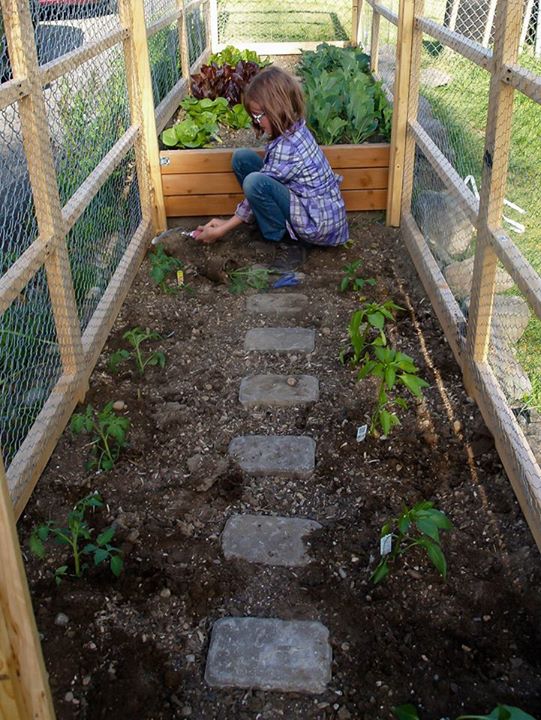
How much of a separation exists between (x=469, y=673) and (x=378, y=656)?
0.76 ft

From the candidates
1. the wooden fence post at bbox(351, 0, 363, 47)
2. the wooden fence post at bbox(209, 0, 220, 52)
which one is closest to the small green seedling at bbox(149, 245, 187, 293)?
the wooden fence post at bbox(209, 0, 220, 52)

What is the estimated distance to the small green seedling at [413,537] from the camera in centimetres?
224

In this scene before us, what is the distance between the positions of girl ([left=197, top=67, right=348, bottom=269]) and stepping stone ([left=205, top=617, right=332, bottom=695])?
2.64 meters

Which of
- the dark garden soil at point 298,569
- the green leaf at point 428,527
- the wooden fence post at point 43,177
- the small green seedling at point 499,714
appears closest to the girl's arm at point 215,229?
the dark garden soil at point 298,569

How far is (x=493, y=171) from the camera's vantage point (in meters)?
2.85

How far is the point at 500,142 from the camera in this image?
2801 mm

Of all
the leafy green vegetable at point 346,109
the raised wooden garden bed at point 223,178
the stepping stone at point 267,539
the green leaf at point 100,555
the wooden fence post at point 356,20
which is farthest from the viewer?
the wooden fence post at point 356,20

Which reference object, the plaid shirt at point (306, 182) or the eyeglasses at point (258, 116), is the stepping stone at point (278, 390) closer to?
the plaid shirt at point (306, 182)

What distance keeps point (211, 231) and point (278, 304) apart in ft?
2.57

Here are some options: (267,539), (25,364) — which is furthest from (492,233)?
(25,364)

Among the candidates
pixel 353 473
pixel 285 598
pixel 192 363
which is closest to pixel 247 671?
pixel 285 598

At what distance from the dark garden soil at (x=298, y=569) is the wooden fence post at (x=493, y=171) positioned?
0.31 meters

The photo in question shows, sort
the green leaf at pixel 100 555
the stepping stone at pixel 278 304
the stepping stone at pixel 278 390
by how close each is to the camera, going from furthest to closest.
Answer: the stepping stone at pixel 278 304, the stepping stone at pixel 278 390, the green leaf at pixel 100 555

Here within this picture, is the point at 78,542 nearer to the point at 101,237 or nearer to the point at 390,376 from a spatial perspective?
the point at 390,376
